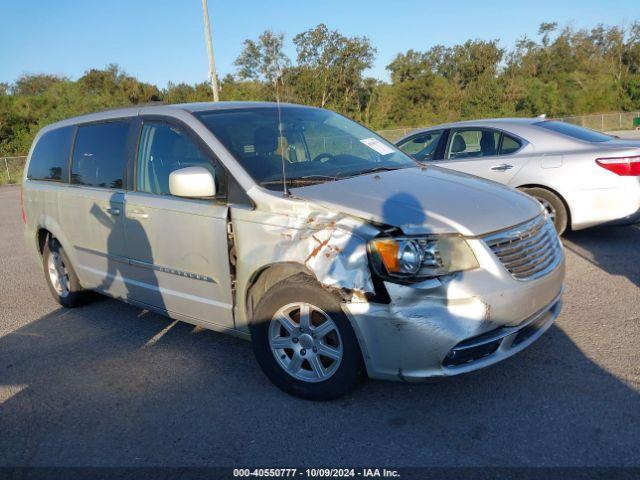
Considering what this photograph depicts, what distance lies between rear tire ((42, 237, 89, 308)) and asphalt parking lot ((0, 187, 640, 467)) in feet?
2.36

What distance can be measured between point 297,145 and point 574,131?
4.30m

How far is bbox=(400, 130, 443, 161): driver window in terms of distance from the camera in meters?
7.73

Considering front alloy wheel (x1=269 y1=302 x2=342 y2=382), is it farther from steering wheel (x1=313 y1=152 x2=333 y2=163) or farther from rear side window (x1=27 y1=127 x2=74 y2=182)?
rear side window (x1=27 y1=127 x2=74 y2=182)

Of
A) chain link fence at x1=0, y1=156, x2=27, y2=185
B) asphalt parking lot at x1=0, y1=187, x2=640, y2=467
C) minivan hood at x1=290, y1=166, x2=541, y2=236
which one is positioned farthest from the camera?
chain link fence at x1=0, y1=156, x2=27, y2=185

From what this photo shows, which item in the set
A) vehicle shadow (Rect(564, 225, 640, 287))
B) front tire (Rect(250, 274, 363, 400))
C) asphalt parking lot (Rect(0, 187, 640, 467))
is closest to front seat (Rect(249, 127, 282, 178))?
front tire (Rect(250, 274, 363, 400))

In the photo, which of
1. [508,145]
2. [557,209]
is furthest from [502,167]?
[557,209]

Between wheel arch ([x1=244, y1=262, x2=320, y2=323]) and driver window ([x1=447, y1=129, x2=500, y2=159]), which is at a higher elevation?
driver window ([x1=447, y1=129, x2=500, y2=159])

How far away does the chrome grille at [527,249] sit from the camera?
315 centimetres

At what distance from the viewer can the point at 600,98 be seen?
173ft

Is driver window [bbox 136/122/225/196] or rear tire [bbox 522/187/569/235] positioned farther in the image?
rear tire [bbox 522/187/569/235]

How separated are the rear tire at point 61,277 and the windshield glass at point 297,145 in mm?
2339

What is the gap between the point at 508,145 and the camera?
277 inches

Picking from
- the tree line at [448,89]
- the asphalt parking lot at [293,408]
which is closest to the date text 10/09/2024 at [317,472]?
the asphalt parking lot at [293,408]

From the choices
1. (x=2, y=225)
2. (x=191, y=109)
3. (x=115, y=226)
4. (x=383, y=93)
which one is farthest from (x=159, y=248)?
(x=383, y=93)
